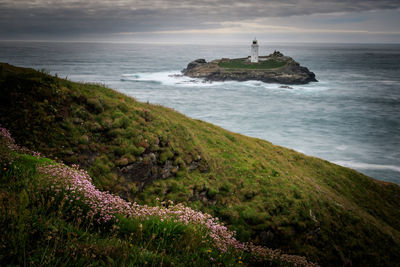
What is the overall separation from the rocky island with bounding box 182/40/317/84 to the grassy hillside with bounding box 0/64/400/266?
373 ft

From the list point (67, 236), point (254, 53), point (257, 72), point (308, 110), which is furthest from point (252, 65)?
point (67, 236)

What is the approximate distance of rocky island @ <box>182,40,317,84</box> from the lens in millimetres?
122012

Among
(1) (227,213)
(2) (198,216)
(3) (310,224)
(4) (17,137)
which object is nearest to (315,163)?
(3) (310,224)

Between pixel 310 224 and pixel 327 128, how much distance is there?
5784 cm

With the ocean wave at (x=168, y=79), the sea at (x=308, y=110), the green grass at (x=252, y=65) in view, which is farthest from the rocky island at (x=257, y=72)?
the ocean wave at (x=168, y=79)

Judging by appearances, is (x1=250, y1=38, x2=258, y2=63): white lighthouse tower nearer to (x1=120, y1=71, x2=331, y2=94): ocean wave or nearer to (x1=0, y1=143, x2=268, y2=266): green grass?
(x1=120, y1=71, x2=331, y2=94): ocean wave

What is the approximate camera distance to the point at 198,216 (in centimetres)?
635

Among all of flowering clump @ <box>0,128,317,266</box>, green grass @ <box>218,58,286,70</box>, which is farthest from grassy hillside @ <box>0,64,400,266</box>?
green grass @ <box>218,58,286,70</box>

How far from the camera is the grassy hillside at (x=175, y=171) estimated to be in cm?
985

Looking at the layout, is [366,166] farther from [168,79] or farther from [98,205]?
[168,79]

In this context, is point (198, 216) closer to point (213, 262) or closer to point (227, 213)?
point (213, 262)

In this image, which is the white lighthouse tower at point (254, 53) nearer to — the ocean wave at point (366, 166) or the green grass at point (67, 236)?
the ocean wave at point (366, 166)

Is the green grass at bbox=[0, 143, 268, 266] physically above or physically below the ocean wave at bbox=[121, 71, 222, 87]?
below

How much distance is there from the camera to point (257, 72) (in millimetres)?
128625
